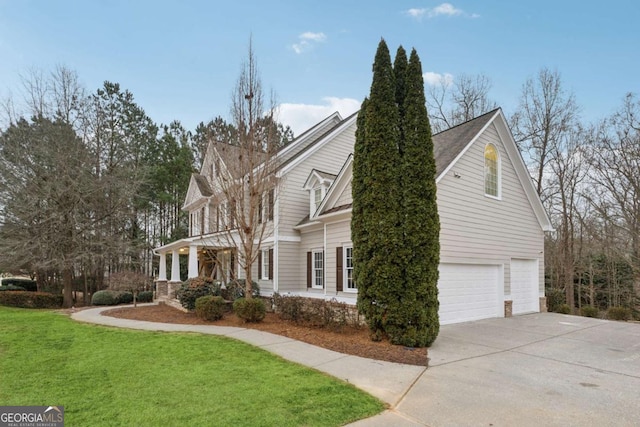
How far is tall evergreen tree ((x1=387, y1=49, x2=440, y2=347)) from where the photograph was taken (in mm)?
7875

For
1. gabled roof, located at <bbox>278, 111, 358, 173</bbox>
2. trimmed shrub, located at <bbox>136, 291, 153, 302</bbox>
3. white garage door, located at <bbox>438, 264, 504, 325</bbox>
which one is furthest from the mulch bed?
trimmed shrub, located at <bbox>136, 291, 153, 302</bbox>

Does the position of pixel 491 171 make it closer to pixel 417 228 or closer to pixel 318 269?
pixel 417 228

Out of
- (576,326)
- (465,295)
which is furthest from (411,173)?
(576,326)

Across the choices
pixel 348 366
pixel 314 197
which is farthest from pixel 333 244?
pixel 348 366

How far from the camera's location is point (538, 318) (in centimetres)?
1264

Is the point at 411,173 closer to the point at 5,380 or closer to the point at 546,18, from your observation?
the point at 5,380

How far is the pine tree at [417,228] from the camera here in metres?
7.87

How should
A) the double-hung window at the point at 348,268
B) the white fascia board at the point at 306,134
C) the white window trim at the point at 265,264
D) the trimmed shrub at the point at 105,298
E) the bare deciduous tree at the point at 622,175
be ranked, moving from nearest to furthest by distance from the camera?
1. the double-hung window at the point at 348,268
2. the white window trim at the point at 265,264
3. the white fascia board at the point at 306,134
4. the bare deciduous tree at the point at 622,175
5. the trimmed shrub at the point at 105,298

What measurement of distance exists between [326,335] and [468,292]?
17.7 ft

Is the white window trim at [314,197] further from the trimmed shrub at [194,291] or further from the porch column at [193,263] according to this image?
the porch column at [193,263]

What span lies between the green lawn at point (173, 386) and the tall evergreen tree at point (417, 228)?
294 centimetres

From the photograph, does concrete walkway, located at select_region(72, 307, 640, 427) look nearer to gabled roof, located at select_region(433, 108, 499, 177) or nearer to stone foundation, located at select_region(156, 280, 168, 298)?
gabled roof, located at select_region(433, 108, 499, 177)

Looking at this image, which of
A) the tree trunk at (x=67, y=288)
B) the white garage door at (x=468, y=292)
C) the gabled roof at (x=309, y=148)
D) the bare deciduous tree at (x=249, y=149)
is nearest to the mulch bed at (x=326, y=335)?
the bare deciduous tree at (x=249, y=149)

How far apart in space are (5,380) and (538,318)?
14.2 metres
